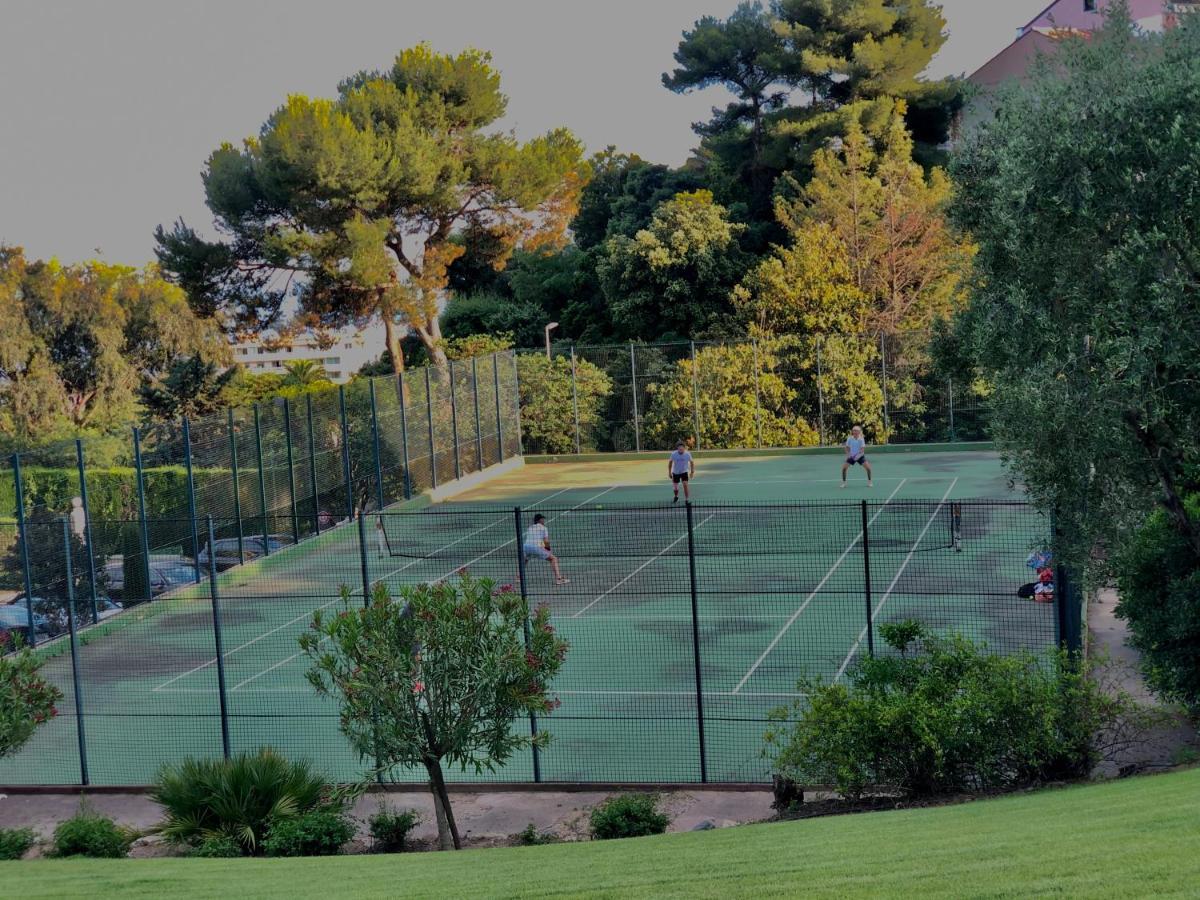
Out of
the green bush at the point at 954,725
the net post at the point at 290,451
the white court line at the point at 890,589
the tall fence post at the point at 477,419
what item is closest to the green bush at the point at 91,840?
the green bush at the point at 954,725

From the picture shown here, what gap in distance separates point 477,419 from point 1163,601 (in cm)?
2538

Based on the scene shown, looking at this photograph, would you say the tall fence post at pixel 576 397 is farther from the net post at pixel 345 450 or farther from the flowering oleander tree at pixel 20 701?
the flowering oleander tree at pixel 20 701

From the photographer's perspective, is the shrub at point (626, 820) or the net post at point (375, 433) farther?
the net post at point (375, 433)

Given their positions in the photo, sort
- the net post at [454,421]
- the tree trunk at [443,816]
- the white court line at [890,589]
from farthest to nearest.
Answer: the net post at [454,421] → the white court line at [890,589] → the tree trunk at [443,816]

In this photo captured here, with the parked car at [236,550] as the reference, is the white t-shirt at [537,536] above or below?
above

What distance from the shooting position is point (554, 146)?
44.0m

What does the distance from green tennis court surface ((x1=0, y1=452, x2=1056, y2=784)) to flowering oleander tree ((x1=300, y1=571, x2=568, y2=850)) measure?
2.89 m

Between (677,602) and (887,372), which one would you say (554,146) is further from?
(677,602)

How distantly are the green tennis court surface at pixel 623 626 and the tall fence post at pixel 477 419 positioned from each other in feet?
22.8

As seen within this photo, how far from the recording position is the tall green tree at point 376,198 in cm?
3900

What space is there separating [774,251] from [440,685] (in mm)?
40158

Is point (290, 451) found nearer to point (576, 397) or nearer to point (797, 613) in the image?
point (797, 613)

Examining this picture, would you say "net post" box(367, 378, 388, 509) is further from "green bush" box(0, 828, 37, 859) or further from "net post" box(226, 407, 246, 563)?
"green bush" box(0, 828, 37, 859)

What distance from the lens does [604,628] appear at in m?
18.6
